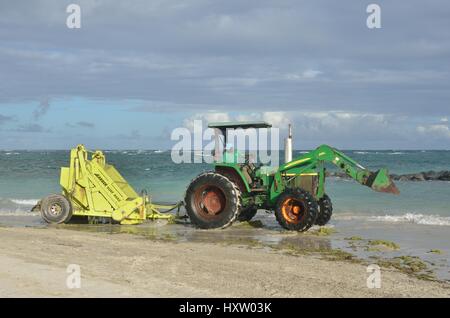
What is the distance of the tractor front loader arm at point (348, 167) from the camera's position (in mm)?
13953

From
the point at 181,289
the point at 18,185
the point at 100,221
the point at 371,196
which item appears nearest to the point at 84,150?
the point at 100,221

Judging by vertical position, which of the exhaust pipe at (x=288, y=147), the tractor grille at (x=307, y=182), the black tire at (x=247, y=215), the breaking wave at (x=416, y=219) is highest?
the exhaust pipe at (x=288, y=147)

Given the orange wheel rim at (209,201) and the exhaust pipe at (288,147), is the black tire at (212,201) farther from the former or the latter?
the exhaust pipe at (288,147)

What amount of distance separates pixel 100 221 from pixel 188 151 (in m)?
4.04

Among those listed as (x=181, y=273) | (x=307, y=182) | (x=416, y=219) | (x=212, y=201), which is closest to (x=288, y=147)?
(x=307, y=182)

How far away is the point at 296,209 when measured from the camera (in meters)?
14.2

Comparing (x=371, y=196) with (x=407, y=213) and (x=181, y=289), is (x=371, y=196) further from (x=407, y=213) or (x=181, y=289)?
(x=181, y=289)

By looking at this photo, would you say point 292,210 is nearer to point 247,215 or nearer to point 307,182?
point 307,182

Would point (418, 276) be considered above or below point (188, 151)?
below

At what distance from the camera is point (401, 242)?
13.0 metres

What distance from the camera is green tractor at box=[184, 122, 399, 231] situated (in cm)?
1412

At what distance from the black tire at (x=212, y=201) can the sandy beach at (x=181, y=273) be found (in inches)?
107

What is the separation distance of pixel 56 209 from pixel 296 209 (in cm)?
607

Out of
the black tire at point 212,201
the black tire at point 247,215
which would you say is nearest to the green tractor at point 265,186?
the black tire at point 212,201
